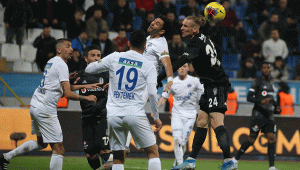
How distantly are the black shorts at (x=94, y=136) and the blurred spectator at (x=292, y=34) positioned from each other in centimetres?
1114

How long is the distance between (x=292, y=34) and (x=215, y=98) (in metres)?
11.0

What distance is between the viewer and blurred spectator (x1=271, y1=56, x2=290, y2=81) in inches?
605

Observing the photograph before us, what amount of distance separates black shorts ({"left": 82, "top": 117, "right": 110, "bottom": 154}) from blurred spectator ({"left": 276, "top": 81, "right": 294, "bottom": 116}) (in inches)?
315

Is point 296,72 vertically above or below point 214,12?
below

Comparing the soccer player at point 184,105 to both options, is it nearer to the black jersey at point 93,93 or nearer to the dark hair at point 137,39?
the black jersey at point 93,93

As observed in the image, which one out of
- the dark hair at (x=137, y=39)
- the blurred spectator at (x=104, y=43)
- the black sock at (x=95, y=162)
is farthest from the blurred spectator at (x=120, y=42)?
the dark hair at (x=137, y=39)

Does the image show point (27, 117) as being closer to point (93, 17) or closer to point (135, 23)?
point (93, 17)

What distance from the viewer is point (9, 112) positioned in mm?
12086

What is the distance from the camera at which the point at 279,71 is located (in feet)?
50.9

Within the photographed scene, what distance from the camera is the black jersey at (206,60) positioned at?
7133 millimetres

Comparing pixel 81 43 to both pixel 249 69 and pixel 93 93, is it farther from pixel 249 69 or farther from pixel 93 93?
pixel 93 93

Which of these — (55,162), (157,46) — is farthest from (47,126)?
(157,46)

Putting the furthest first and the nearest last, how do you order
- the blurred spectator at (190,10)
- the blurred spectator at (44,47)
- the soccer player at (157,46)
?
the blurred spectator at (190,10), the blurred spectator at (44,47), the soccer player at (157,46)

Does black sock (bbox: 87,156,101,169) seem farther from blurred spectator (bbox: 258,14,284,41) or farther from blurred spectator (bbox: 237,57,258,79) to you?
blurred spectator (bbox: 258,14,284,41)
